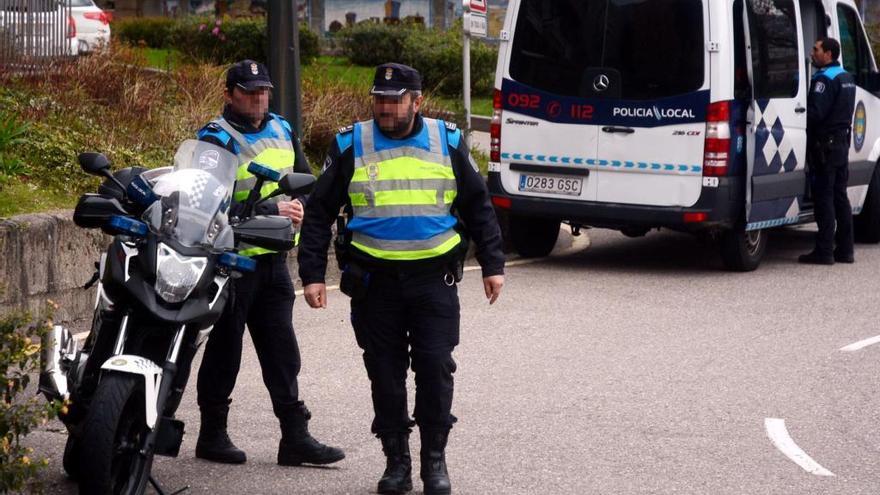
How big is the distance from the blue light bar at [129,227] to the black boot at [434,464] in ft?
4.63

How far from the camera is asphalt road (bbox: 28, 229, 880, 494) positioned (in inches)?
251

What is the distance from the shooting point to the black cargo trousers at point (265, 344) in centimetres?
638

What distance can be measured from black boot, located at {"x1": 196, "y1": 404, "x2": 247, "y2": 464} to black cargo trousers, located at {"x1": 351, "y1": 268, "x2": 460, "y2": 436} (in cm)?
68

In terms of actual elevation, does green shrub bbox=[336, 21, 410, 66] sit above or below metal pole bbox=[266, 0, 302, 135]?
below

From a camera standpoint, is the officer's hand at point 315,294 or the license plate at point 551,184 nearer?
the officer's hand at point 315,294

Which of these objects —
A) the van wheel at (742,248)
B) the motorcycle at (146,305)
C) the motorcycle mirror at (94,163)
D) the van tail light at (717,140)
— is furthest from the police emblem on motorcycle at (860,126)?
the motorcycle mirror at (94,163)

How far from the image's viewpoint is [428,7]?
1299 inches

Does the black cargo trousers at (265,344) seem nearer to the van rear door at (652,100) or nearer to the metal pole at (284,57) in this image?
the metal pole at (284,57)

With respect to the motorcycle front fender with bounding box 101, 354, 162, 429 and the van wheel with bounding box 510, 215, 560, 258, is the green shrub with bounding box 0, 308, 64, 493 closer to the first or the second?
the motorcycle front fender with bounding box 101, 354, 162, 429

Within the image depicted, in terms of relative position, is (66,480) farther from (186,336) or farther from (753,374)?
(753,374)

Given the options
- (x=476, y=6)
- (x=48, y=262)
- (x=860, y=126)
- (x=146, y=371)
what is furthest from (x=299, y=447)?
(x=860, y=126)

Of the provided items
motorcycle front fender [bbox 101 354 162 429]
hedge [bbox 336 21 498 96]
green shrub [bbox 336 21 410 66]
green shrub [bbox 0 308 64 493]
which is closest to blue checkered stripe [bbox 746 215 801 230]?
motorcycle front fender [bbox 101 354 162 429]

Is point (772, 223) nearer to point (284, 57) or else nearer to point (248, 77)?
point (284, 57)

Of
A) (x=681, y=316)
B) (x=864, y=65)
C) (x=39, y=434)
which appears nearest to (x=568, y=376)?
(x=681, y=316)
